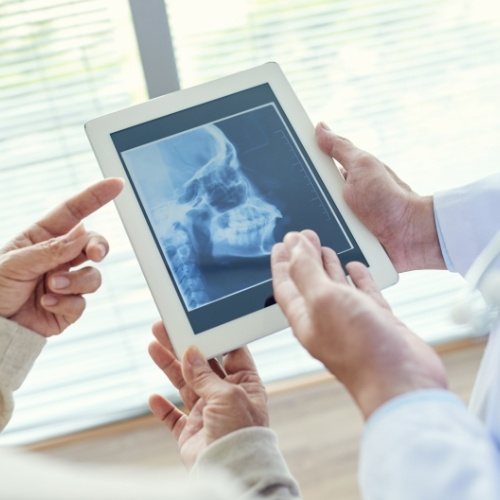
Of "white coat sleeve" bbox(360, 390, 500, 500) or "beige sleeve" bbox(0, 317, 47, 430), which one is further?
"beige sleeve" bbox(0, 317, 47, 430)

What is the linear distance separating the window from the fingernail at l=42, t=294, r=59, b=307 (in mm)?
612

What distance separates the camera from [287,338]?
6.03 ft

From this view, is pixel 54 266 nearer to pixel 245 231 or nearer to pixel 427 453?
pixel 245 231

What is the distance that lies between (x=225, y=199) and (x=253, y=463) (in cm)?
36

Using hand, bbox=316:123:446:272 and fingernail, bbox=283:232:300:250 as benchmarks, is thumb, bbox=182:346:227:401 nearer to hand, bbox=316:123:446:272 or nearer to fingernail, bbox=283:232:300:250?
fingernail, bbox=283:232:300:250

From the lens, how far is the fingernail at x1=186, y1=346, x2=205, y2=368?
0.83m

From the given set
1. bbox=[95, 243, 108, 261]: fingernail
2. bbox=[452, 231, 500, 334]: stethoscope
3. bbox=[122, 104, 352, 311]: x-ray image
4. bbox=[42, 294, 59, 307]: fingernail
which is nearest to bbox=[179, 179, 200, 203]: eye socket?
bbox=[122, 104, 352, 311]: x-ray image

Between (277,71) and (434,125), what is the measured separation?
2.72 feet

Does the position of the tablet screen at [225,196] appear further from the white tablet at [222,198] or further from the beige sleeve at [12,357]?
the beige sleeve at [12,357]

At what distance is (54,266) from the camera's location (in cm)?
94

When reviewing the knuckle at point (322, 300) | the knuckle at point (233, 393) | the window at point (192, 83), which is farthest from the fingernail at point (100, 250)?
the window at point (192, 83)

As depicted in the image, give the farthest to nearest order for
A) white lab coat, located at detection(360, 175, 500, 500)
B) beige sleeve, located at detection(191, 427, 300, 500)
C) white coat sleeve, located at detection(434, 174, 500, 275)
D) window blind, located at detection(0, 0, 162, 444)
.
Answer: window blind, located at detection(0, 0, 162, 444)
white coat sleeve, located at detection(434, 174, 500, 275)
beige sleeve, located at detection(191, 427, 300, 500)
white lab coat, located at detection(360, 175, 500, 500)

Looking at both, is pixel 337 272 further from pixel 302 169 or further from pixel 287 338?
pixel 287 338

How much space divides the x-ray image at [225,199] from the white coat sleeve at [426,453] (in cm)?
31
